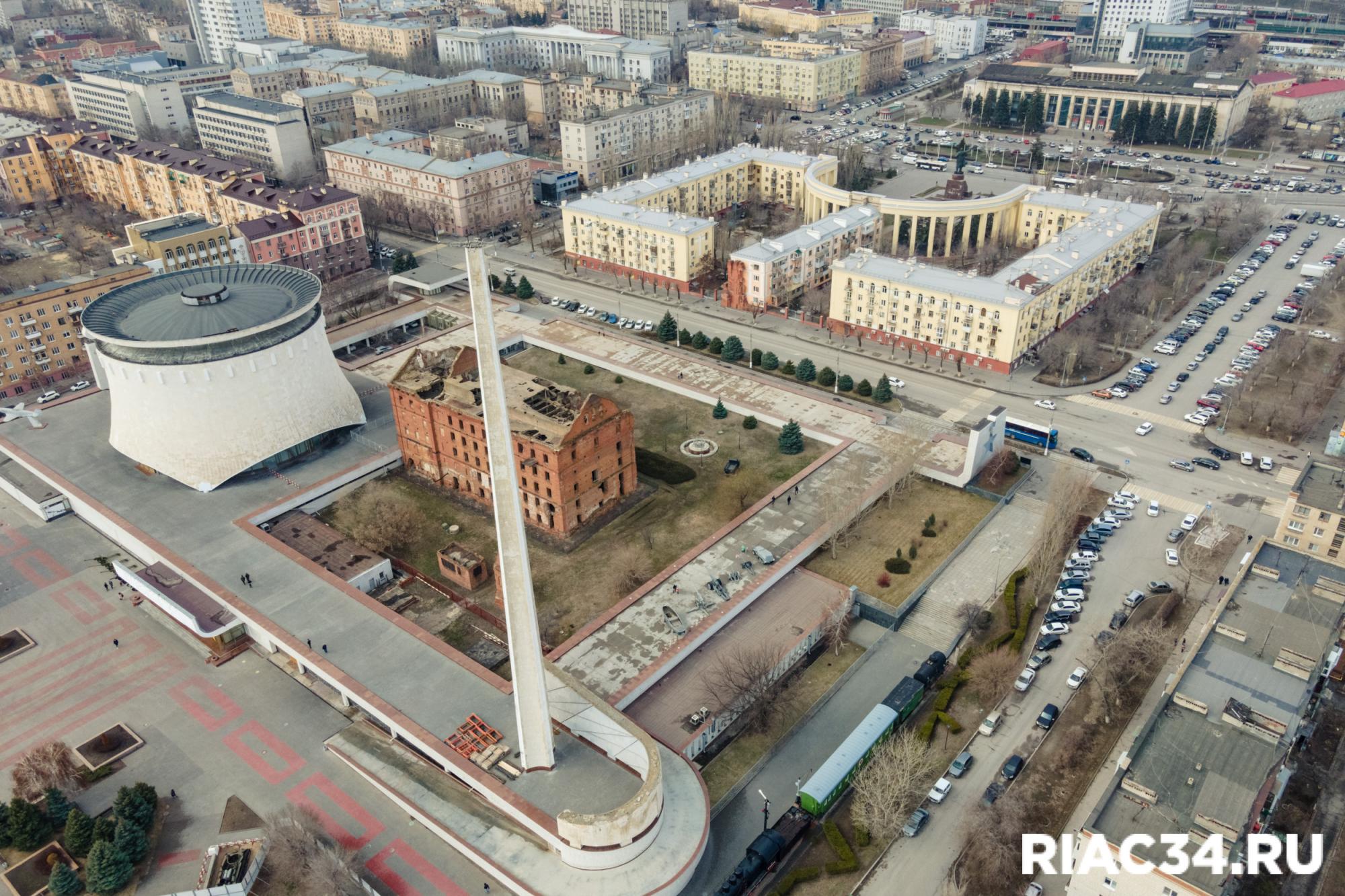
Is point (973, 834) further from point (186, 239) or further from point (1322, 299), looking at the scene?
point (186, 239)

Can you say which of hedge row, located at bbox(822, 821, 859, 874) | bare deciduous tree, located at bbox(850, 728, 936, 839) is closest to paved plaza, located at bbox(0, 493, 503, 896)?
hedge row, located at bbox(822, 821, 859, 874)

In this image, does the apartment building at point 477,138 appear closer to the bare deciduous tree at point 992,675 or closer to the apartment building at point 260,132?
the apartment building at point 260,132

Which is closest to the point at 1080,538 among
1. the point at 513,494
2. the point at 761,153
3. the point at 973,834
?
the point at 973,834

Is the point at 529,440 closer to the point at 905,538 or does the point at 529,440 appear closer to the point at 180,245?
the point at 905,538

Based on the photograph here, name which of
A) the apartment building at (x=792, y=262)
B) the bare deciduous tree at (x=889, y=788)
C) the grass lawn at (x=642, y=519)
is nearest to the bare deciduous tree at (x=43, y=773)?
the grass lawn at (x=642, y=519)

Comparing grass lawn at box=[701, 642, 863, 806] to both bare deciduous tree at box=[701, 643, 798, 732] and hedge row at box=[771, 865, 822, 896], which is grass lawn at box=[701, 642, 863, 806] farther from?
hedge row at box=[771, 865, 822, 896]

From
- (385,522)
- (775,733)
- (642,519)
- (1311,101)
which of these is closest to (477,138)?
(385,522)
